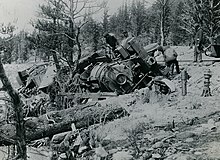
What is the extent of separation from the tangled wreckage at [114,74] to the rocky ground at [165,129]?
1.58 meters

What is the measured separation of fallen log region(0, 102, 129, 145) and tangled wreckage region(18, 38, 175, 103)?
11.5 feet

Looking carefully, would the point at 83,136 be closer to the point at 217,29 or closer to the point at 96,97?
the point at 96,97

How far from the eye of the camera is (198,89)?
11.4 metres

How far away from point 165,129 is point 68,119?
283 centimetres

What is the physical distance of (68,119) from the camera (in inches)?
350

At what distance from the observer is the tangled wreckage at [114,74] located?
42.3 ft

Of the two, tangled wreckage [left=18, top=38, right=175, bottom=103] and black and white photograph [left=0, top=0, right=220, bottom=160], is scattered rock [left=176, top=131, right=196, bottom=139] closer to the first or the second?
black and white photograph [left=0, top=0, right=220, bottom=160]

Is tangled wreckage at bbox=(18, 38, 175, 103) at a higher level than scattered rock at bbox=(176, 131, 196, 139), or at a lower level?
higher

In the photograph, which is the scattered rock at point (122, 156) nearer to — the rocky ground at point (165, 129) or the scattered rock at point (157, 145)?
the rocky ground at point (165, 129)

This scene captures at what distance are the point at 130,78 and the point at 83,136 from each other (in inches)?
218

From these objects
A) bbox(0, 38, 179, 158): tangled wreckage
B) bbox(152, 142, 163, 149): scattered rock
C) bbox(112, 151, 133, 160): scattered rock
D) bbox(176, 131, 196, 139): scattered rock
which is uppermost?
bbox(0, 38, 179, 158): tangled wreckage

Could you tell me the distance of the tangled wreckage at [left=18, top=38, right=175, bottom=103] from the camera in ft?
42.3

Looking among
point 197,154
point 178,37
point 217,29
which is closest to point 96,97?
point 197,154

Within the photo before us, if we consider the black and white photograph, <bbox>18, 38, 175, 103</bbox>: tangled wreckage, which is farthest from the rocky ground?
<bbox>18, 38, 175, 103</bbox>: tangled wreckage
